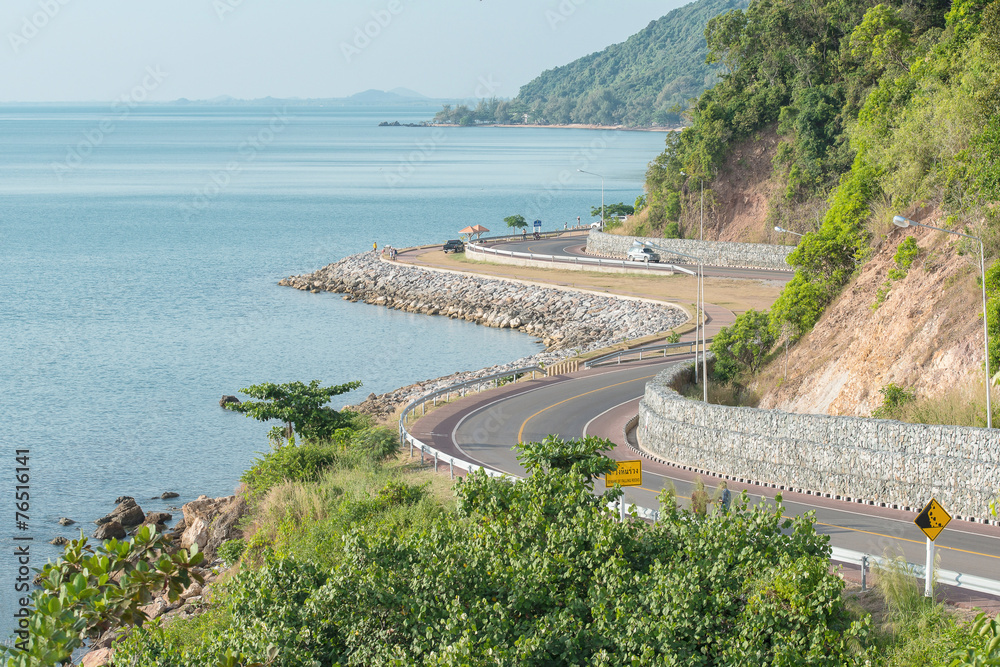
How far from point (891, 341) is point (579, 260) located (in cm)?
4613

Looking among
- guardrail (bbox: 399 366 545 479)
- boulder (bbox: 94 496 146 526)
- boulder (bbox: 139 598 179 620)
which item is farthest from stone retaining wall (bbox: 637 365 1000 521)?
boulder (bbox: 94 496 146 526)

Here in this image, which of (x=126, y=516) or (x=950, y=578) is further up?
(x=950, y=578)

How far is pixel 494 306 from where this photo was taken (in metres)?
67.7

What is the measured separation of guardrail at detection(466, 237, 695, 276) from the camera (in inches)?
2739

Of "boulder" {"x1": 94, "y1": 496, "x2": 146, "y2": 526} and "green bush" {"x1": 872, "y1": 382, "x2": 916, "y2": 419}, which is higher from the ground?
"green bush" {"x1": 872, "y1": 382, "x2": 916, "y2": 419}

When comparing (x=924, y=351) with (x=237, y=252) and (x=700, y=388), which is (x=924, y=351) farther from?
(x=237, y=252)

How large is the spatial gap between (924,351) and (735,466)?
6.87 m

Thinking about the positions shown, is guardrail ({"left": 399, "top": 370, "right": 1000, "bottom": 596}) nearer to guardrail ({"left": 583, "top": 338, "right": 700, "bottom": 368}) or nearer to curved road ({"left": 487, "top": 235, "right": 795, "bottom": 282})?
guardrail ({"left": 583, "top": 338, "right": 700, "bottom": 368})

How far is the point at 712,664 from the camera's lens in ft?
41.0

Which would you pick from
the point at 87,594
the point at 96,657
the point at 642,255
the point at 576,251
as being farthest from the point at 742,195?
the point at 87,594

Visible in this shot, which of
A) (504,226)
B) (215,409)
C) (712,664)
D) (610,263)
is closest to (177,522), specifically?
(215,409)

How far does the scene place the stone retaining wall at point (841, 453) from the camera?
21.7 metres

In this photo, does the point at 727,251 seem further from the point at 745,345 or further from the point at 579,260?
the point at 745,345

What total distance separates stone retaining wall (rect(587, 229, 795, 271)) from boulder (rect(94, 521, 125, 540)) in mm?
47131
